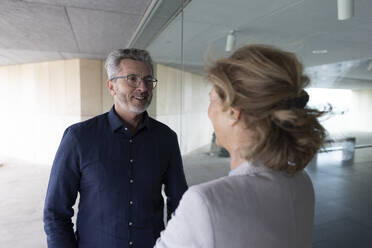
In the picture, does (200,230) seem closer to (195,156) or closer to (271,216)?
(271,216)

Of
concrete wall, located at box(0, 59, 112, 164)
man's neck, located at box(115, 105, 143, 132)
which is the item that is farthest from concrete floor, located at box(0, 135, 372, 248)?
concrete wall, located at box(0, 59, 112, 164)

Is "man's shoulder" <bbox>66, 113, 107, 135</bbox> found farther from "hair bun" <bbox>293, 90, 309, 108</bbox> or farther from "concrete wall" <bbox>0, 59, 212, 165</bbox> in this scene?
"concrete wall" <bbox>0, 59, 212, 165</bbox>

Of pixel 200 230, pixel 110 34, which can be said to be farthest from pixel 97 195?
pixel 110 34

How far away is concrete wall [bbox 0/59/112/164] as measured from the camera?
7598mm

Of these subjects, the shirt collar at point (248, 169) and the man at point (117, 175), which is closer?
the shirt collar at point (248, 169)

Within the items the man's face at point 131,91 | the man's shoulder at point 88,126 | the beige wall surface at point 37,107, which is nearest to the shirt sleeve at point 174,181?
the man's face at point 131,91

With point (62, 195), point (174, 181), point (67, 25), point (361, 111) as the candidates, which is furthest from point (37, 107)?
point (361, 111)

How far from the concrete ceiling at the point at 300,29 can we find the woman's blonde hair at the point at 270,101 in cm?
103

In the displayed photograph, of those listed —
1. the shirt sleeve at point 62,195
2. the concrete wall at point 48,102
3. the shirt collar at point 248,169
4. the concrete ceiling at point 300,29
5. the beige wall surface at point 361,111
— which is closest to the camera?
the shirt collar at point 248,169

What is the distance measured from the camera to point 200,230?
0.54 meters

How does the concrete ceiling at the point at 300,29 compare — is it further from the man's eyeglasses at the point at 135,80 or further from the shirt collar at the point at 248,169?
the shirt collar at the point at 248,169

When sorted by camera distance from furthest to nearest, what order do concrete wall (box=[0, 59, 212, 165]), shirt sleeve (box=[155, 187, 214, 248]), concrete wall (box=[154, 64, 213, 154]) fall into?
concrete wall (box=[0, 59, 212, 165]) < concrete wall (box=[154, 64, 213, 154]) < shirt sleeve (box=[155, 187, 214, 248])

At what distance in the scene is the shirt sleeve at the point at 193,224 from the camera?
0.54 m

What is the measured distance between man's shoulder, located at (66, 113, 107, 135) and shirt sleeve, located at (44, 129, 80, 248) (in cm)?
5
